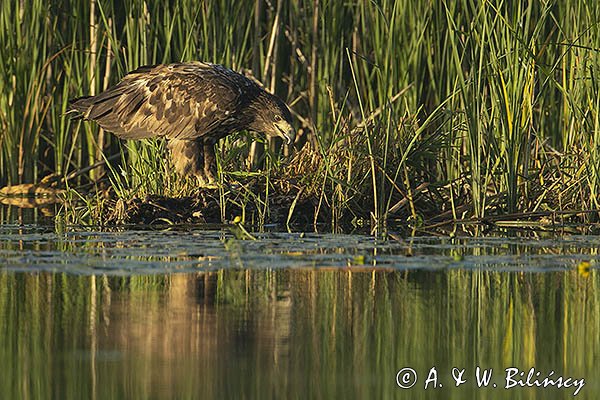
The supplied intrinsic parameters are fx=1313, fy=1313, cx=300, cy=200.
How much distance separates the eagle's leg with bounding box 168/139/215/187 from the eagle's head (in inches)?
17.3

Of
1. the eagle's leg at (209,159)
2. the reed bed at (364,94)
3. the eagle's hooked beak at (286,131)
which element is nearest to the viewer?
the reed bed at (364,94)

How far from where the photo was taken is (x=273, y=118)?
9.27 m

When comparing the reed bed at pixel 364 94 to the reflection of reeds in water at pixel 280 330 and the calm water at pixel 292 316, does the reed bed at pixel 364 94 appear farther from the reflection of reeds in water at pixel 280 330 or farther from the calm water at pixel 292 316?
the reflection of reeds in water at pixel 280 330

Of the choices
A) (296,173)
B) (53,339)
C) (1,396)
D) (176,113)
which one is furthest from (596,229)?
(1,396)

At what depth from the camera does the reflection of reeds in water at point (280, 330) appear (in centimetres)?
410

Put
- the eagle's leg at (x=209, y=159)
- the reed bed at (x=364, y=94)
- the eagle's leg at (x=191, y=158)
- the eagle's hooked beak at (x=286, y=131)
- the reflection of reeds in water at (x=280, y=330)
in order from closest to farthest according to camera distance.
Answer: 1. the reflection of reeds in water at (x=280, y=330)
2. the reed bed at (x=364, y=94)
3. the eagle's leg at (x=191, y=158)
4. the eagle's leg at (x=209, y=159)
5. the eagle's hooked beak at (x=286, y=131)

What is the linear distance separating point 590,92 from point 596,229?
95 centimetres

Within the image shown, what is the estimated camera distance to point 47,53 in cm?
1117

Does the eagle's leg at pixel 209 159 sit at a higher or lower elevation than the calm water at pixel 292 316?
higher

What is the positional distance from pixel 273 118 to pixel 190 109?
23.1 inches

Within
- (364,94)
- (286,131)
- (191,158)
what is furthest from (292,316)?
(364,94)

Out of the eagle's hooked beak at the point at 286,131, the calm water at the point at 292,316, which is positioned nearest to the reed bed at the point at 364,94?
the eagle's hooked beak at the point at 286,131

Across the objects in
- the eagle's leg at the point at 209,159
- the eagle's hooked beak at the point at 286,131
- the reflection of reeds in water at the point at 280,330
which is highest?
the eagle's hooked beak at the point at 286,131

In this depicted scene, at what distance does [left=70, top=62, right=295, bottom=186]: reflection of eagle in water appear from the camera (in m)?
9.15
